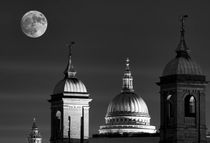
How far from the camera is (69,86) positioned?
531 ft

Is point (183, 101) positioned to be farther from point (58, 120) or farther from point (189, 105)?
point (58, 120)

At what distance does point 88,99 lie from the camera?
532ft

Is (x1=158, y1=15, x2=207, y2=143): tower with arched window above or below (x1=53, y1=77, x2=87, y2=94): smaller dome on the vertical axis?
below

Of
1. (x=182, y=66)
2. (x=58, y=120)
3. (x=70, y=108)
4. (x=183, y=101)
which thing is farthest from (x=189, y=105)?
(x=58, y=120)

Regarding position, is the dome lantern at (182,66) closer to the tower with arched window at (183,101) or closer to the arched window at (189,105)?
the tower with arched window at (183,101)

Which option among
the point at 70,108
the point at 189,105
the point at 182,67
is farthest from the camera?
the point at 70,108

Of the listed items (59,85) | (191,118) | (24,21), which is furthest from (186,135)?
(59,85)

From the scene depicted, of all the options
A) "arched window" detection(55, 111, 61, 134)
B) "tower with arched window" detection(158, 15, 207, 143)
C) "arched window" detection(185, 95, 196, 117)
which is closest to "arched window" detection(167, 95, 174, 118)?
"tower with arched window" detection(158, 15, 207, 143)

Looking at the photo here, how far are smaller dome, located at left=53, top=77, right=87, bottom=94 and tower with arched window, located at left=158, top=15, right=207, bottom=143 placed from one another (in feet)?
92.9

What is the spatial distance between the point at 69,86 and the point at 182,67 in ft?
101

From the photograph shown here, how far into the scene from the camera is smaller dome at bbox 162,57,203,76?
133500 millimetres

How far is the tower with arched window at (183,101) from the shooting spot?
13300cm

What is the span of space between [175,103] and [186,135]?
346 cm

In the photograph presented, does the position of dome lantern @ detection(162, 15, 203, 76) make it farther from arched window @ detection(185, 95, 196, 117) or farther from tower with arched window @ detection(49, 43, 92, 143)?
tower with arched window @ detection(49, 43, 92, 143)
